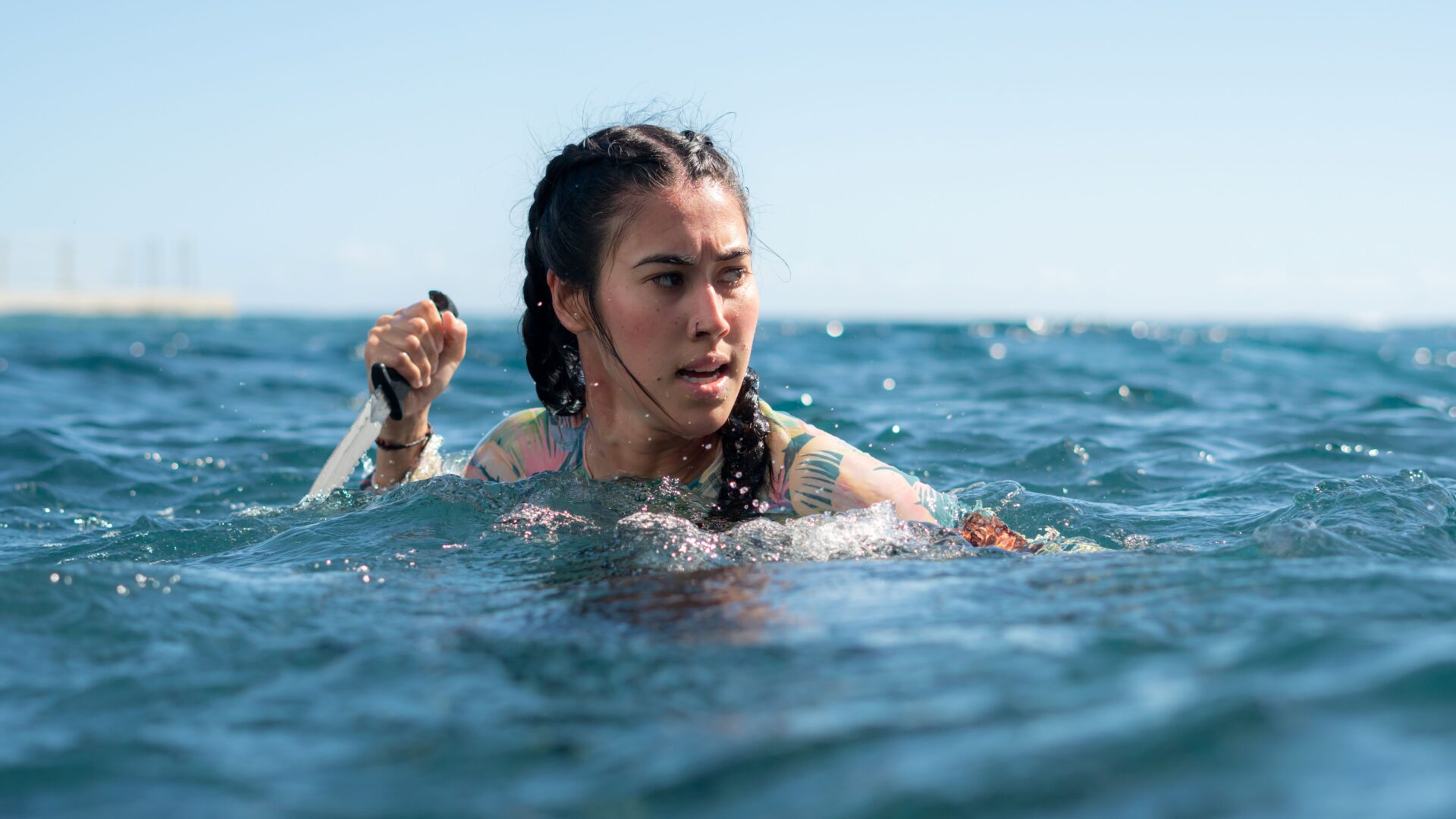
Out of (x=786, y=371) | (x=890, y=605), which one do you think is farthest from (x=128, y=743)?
(x=786, y=371)

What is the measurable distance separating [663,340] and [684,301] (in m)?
0.14

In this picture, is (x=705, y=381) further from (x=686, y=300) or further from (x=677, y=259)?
(x=677, y=259)

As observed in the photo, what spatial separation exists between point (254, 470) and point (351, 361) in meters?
8.80

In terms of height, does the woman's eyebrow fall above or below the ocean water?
above

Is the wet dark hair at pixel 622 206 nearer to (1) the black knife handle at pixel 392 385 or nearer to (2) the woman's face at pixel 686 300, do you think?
(2) the woman's face at pixel 686 300

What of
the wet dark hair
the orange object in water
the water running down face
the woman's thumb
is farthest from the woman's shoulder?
the orange object in water

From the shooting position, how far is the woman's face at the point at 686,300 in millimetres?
3613

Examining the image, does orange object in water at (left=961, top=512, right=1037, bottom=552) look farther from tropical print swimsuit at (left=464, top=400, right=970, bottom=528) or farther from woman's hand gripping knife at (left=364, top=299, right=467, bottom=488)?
woman's hand gripping knife at (left=364, top=299, right=467, bottom=488)

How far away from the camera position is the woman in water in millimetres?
3637

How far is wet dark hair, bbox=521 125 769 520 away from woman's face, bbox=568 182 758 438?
0.22ft

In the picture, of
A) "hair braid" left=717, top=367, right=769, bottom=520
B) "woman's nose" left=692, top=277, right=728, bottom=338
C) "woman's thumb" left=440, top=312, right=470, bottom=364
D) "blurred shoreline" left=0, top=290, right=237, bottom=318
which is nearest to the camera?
"woman's nose" left=692, top=277, right=728, bottom=338

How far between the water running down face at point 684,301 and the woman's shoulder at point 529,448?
67cm

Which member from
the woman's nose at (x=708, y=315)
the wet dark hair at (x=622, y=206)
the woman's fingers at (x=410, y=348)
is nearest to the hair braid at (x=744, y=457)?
the wet dark hair at (x=622, y=206)

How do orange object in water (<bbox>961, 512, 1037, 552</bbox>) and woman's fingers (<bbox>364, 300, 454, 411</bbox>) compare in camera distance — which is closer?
orange object in water (<bbox>961, 512, 1037, 552</bbox>)
